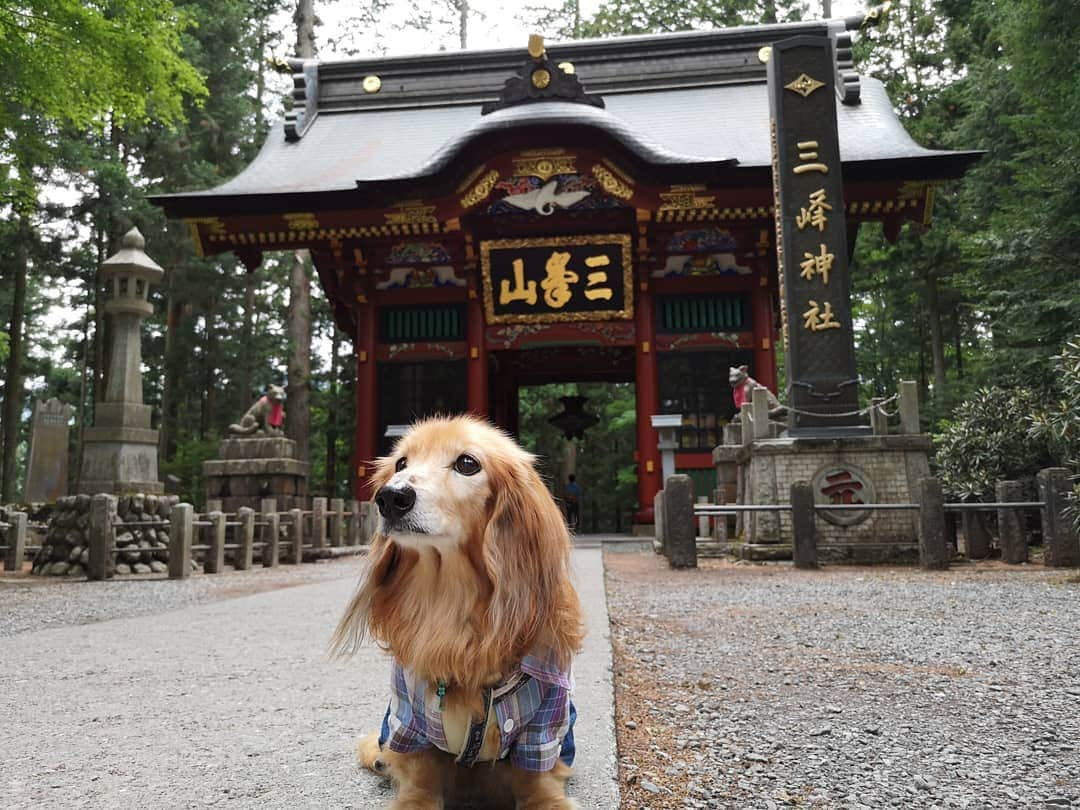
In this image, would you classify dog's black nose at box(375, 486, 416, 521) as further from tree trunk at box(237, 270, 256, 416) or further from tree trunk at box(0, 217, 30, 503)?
tree trunk at box(0, 217, 30, 503)

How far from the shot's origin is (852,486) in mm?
7883

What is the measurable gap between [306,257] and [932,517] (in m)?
15.8

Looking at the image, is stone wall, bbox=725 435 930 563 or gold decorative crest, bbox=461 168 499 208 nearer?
stone wall, bbox=725 435 930 563

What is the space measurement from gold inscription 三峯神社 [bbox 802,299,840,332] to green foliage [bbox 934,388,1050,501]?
2.27 meters

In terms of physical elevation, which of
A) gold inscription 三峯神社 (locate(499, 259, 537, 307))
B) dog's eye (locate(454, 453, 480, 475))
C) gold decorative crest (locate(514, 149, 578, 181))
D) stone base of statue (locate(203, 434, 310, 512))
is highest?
gold decorative crest (locate(514, 149, 578, 181))

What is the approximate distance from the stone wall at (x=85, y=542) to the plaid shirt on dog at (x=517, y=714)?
25.3 feet

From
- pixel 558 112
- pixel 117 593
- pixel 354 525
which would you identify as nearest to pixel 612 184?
pixel 558 112

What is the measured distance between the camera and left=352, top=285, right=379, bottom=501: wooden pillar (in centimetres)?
1339

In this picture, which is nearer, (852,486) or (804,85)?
(852,486)

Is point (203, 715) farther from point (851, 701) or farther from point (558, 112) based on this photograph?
point (558, 112)

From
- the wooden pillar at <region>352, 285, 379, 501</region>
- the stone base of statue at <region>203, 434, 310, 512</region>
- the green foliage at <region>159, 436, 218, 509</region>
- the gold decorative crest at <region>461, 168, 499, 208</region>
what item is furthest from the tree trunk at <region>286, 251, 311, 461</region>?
the gold decorative crest at <region>461, 168, 499, 208</region>

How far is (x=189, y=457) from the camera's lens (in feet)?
63.7

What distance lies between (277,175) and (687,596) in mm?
11224

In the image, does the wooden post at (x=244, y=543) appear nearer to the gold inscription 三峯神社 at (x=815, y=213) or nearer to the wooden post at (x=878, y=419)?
the wooden post at (x=878, y=419)
